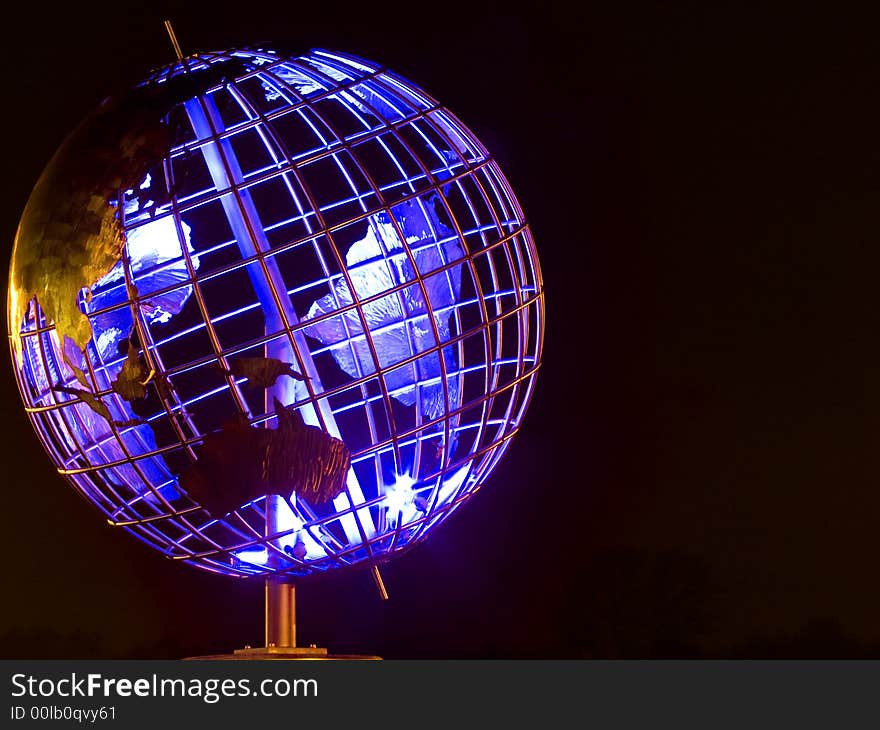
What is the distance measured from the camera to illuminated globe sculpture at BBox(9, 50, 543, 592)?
149 cm

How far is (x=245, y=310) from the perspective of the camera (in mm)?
1643

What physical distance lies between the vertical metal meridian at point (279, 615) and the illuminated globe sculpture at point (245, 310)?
61 mm

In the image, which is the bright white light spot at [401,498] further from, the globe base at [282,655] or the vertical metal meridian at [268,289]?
the globe base at [282,655]

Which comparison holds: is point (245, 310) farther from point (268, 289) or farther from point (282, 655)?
point (282, 655)

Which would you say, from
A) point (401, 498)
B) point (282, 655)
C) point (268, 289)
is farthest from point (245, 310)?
point (282, 655)

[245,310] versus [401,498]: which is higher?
[245,310]

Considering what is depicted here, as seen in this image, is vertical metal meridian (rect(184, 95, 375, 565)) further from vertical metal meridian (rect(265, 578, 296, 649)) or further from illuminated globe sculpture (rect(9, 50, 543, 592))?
vertical metal meridian (rect(265, 578, 296, 649))

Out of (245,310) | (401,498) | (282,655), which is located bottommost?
(282,655)

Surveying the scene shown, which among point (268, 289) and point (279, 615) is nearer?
point (268, 289)

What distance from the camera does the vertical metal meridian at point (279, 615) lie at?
1.69m

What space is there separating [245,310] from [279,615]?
0.42 metres

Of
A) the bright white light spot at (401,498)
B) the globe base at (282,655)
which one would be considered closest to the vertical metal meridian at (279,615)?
the globe base at (282,655)

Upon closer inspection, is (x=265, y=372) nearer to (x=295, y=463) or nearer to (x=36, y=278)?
(x=295, y=463)

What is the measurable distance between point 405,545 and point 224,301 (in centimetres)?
57
